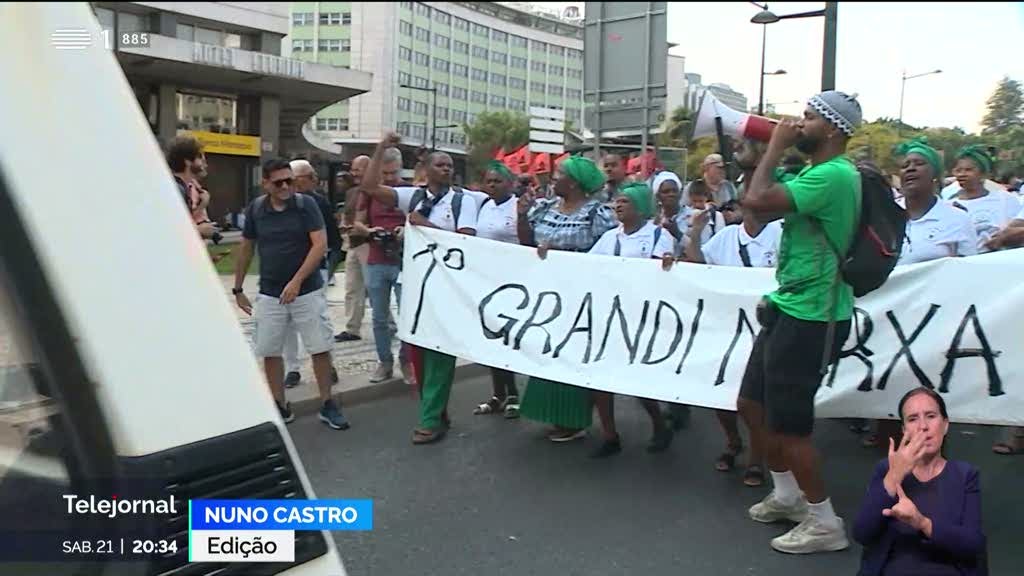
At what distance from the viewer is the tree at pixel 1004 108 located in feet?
16.1

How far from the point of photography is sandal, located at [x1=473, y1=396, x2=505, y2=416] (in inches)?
248

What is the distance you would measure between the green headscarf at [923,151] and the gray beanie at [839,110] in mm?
1749

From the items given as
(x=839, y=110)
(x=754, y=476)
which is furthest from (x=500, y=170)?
(x=839, y=110)

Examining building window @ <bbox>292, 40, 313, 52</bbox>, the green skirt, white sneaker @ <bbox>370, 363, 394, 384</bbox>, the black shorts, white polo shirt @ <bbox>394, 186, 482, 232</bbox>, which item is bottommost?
white sneaker @ <bbox>370, 363, 394, 384</bbox>

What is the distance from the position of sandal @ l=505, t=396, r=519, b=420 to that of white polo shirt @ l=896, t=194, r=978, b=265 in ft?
8.53

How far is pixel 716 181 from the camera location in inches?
282

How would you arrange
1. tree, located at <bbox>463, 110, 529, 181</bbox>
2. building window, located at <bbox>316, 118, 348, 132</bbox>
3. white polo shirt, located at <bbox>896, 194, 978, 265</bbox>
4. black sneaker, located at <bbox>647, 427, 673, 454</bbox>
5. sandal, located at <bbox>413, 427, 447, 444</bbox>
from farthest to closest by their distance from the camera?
tree, located at <bbox>463, 110, 529, 181</bbox>
building window, located at <bbox>316, 118, 348, 132</bbox>
sandal, located at <bbox>413, 427, 447, 444</bbox>
black sneaker, located at <bbox>647, 427, 673, 454</bbox>
white polo shirt, located at <bbox>896, 194, 978, 265</bbox>

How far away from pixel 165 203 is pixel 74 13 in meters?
0.29

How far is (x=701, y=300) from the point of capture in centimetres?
478

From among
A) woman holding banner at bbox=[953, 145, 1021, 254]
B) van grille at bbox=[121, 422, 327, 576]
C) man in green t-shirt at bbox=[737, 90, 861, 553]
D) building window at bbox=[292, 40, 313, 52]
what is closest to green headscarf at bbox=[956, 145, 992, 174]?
woman holding banner at bbox=[953, 145, 1021, 254]

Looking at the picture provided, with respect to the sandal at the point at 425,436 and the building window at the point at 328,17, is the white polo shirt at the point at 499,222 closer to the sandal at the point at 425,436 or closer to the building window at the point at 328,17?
the sandal at the point at 425,436

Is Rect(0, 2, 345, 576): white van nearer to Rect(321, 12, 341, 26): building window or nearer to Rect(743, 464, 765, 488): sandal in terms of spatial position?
Rect(321, 12, 341, 26): building window

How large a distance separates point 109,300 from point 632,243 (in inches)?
161

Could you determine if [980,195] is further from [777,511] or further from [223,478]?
[223,478]
